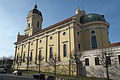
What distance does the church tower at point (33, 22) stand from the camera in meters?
48.8

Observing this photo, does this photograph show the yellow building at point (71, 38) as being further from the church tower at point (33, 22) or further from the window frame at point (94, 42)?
the church tower at point (33, 22)

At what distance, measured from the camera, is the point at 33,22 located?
163 feet

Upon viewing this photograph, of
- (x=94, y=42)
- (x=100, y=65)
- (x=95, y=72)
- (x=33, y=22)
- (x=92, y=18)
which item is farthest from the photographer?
(x=33, y=22)

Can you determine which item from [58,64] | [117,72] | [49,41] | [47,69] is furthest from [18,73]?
[117,72]

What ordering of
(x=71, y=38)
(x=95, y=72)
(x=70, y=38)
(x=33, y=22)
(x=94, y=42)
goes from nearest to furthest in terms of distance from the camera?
(x=95, y=72) < (x=71, y=38) < (x=70, y=38) < (x=94, y=42) < (x=33, y=22)

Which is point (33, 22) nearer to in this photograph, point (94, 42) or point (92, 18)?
point (92, 18)

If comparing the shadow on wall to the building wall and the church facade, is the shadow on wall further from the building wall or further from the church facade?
the church facade

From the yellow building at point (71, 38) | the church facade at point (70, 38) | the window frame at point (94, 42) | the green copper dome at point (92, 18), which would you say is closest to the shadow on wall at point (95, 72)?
the church facade at point (70, 38)

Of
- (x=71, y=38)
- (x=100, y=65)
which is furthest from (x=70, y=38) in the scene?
(x=100, y=65)

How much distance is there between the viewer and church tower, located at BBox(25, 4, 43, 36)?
48.8 metres

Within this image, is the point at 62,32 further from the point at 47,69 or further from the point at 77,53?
the point at 47,69

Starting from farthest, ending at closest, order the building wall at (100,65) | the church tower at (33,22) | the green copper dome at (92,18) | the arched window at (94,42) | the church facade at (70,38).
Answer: the church tower at (33,22), the green copper dome at (92,18), the arched window at (94,42), the church facade at (70,38), the building wall at (100,65)

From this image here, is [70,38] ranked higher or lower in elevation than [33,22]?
lower

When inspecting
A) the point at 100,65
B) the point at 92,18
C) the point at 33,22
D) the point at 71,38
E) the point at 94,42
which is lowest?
the point at 100,65
